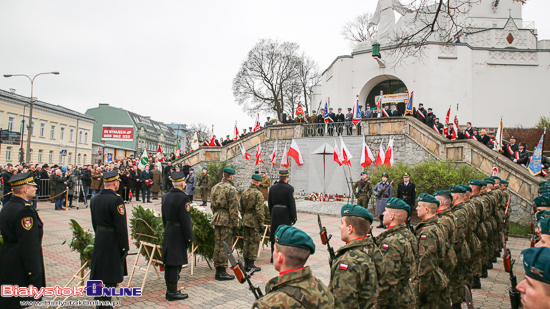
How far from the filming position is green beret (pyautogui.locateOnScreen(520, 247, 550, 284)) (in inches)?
67.9

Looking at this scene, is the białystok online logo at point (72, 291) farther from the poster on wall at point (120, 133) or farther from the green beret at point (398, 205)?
the poster on wall at point (120, 133)

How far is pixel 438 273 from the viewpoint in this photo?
4.32 meters

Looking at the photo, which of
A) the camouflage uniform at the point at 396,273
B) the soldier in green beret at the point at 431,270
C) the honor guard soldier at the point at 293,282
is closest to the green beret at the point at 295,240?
the honor guard soldier at the point at 293,282

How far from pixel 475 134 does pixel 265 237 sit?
46.1 ft

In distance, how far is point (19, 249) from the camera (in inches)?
169

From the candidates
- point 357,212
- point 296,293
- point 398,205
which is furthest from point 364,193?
point 296,293

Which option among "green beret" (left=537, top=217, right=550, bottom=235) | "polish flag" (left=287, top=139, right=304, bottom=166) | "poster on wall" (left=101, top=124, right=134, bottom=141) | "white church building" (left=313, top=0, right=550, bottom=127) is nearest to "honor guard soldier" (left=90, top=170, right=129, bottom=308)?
"green beret" (left=537, top=217, right=550, bottom=235)

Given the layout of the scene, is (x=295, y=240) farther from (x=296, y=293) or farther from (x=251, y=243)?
(x=251, y=243)

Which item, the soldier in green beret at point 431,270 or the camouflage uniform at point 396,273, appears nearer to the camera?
the camouflage uniform at point 396,273

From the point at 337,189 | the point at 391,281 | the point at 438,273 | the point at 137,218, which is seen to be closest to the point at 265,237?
the point at 137,218

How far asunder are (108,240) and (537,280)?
4.96 metres

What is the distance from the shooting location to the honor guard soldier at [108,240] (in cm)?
498

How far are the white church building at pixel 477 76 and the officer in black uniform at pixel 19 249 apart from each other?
24746 mm

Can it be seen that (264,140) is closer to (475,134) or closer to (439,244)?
(475,134)
